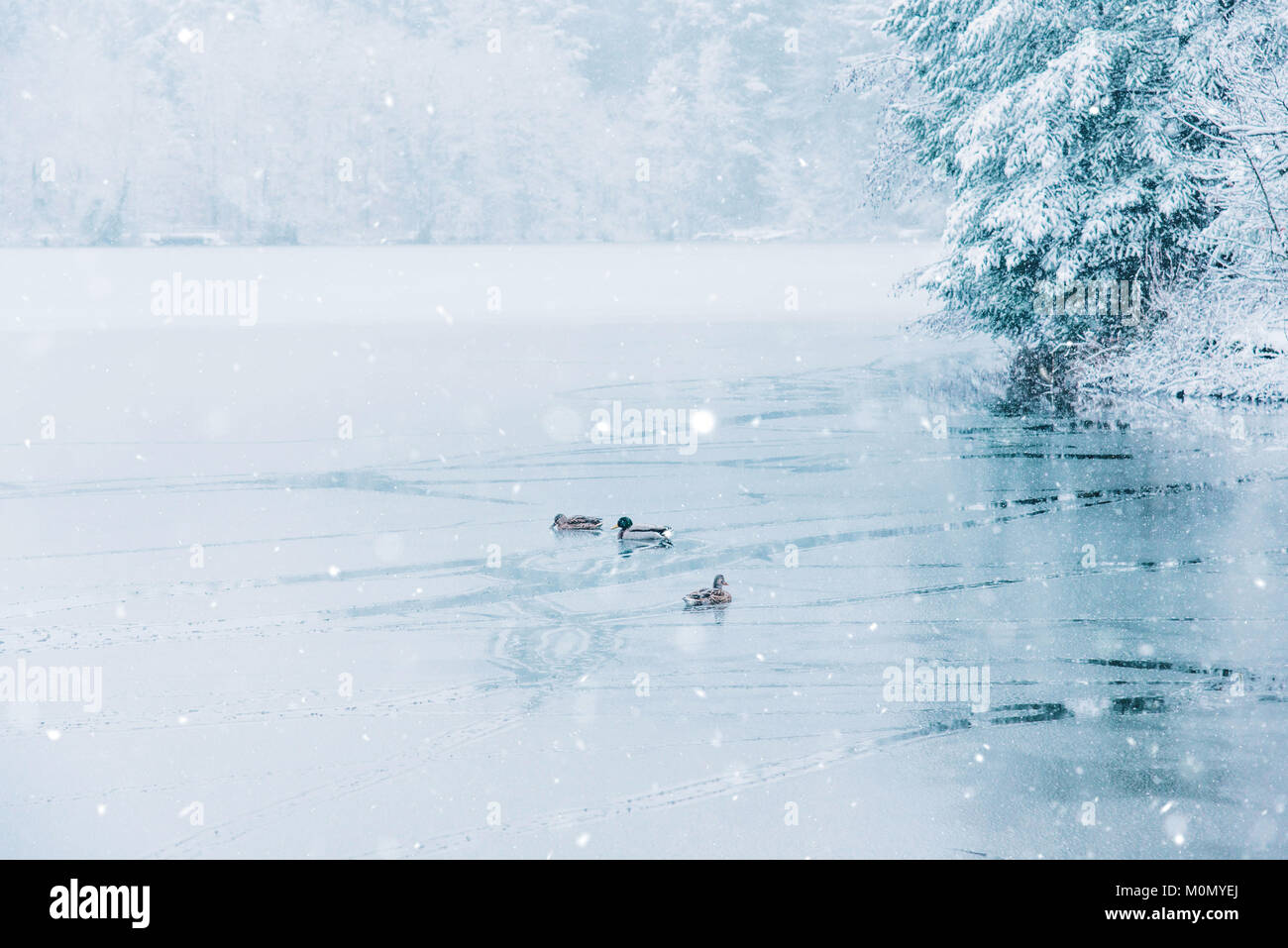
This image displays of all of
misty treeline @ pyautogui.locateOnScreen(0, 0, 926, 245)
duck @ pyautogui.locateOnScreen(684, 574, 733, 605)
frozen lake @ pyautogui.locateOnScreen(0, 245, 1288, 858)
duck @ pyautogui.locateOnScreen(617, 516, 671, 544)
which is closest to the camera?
frozen lake @ pyautogui.locateOnScreen(0, 245, 1288, 858)

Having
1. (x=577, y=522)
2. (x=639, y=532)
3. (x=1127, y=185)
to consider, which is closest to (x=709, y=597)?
(x=639, y=532)

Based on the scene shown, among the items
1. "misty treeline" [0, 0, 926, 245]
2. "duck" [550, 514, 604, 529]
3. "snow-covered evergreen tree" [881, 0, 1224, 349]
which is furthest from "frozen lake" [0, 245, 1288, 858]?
"misty treeline" [0, 0, 926, 245]

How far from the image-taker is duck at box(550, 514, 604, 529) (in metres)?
14.2

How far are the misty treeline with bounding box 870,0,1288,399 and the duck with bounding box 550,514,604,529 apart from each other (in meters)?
11.9

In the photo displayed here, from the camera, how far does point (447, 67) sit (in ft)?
653

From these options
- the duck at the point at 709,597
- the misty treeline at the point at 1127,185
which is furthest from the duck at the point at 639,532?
the misty treeline at the point at 1127,185

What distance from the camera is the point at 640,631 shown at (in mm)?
10875

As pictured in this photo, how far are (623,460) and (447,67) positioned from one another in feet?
620

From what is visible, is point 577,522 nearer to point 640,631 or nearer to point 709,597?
point 709,597

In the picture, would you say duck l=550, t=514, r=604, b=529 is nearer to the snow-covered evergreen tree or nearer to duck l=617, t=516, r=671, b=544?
duck l=617, t=516, r=671, b=544
